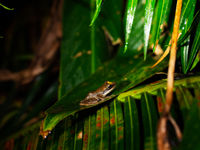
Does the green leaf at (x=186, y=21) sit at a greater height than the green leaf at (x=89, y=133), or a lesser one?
greater

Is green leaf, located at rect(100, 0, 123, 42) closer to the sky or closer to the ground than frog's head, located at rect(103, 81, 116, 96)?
closer to the sky

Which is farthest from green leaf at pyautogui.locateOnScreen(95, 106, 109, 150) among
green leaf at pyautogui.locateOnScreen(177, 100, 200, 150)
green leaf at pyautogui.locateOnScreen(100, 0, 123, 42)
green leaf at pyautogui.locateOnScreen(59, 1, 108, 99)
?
green leaf at pyautogui.locateOnScreen(100, 0, 123, 42)

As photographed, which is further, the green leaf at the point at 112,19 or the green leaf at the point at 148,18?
the green leaf at the point at 112,19

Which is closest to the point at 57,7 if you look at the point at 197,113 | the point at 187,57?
the point at 187,57

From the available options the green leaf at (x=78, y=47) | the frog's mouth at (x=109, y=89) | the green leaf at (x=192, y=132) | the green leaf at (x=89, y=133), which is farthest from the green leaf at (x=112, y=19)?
the green leaf at (x=192, y=132)

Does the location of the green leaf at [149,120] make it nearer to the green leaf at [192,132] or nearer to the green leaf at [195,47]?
the green leaf at [192,132]

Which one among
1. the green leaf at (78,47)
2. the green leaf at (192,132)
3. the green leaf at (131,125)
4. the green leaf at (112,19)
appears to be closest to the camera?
the green leaf at (192,132)

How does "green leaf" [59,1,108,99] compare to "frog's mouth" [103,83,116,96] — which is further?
"green leaf" [59,1,108,99]

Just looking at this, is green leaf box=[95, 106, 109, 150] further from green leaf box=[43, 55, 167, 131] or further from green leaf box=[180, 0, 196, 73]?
green leaf box=[180, 0, 196, 73]

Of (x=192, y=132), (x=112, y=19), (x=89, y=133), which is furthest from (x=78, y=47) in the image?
(x=192, y=132)

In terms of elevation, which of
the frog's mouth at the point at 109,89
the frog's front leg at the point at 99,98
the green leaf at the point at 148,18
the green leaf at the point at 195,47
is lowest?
the frog's front leg at the point at 99,98

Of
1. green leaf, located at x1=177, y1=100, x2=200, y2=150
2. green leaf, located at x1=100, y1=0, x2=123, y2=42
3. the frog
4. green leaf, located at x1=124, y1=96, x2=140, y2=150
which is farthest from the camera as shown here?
green leaf, located at x1=100, y1=0, x2=123, y2=42

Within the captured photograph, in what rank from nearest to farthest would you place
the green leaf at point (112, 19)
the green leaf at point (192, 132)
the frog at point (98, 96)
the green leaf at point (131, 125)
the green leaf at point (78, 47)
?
the green leaf at point (192, 132)
the green leaf at point (131, 125)
the frog at point (98, 96)
the green leaf at point (78, 47)
the green leaf at point (112, 19)

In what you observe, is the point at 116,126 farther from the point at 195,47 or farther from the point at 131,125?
the point at 195,47
